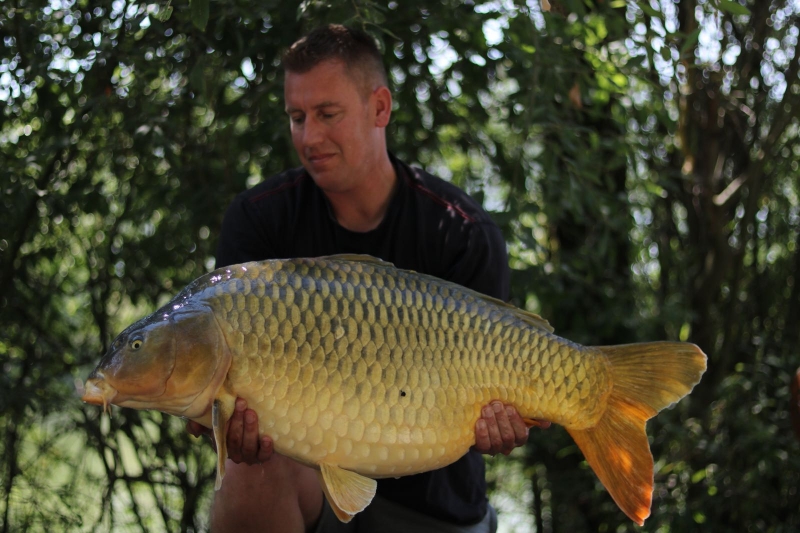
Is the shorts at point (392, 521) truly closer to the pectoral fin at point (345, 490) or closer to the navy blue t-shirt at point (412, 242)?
the navy blue t-shirt at point (412, 242)

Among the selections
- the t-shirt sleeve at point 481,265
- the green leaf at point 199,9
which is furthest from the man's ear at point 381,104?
the green leaf at point 199,9

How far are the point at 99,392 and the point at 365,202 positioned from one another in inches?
29.7

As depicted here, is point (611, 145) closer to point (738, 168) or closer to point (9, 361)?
point (738, 168)

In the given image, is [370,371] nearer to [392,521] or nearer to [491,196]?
[392,521]

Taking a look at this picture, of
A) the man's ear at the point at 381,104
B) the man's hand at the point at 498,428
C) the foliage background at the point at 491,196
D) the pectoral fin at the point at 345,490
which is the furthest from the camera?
the foliage background at the point at 491,196

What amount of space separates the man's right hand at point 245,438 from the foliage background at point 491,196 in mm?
847

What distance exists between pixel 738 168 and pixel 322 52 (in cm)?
180

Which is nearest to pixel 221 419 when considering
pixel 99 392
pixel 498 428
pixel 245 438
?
pixel 245 438

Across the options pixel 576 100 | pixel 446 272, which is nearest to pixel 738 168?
pixel 576 100

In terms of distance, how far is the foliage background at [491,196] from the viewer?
2.21 metres

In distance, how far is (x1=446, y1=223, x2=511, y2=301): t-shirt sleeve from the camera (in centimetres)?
181

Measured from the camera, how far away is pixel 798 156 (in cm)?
296

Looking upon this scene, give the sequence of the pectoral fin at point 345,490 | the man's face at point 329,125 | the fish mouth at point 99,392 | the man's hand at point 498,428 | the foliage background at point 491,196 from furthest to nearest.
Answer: the foliage background at point 491,196, the man's face at point 329,125, the man's hand at point 498,428, the pectoral fin at point 345,490, the fish mouth at point 99,392

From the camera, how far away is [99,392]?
1271mm
